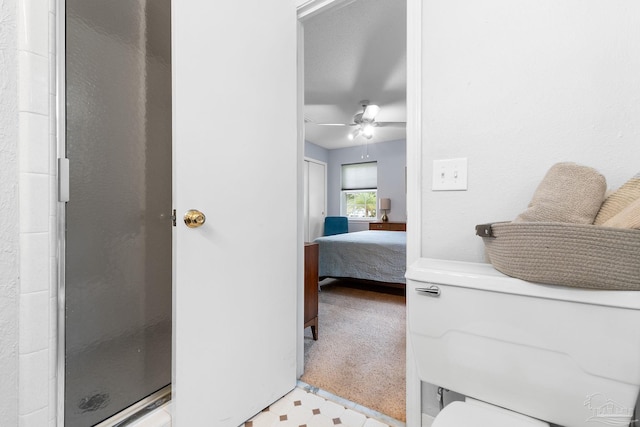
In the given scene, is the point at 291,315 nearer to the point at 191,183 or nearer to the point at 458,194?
the point at 191,183

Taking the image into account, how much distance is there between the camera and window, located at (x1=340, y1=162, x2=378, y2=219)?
577 centimetres

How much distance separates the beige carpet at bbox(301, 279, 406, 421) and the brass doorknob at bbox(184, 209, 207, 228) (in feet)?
3.55

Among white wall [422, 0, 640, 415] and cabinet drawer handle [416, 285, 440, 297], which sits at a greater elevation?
white wall [422, 0, 640, 415]

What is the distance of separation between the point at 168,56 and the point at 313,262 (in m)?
1.38

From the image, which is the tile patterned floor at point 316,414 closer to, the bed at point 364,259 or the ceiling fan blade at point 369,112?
the bed at point 364,259

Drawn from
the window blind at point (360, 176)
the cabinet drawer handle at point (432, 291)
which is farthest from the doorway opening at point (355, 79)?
the cabinet drawer handle at point (432, 291)

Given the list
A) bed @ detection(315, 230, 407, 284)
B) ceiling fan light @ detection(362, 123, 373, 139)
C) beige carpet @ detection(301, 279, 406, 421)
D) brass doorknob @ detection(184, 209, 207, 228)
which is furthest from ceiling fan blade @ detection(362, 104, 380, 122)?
brass doorknob @ detection(184, 209, 207, 228)

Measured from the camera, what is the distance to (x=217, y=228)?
1.06 meters

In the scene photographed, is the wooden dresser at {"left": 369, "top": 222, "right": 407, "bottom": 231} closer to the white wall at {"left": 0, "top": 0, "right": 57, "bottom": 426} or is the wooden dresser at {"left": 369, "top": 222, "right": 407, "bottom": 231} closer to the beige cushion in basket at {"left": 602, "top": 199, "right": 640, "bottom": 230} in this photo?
the beige cushion in basket at {"left": 602, "top": 199, "right": 640, "bottom": 230}

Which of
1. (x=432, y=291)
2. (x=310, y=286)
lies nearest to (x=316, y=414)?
(x=310, y=286)

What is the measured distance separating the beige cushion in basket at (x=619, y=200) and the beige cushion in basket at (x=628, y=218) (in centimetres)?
4

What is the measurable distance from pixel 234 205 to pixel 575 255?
3.57ft

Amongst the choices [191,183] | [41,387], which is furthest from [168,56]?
[41,387]

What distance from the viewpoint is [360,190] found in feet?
19.5
